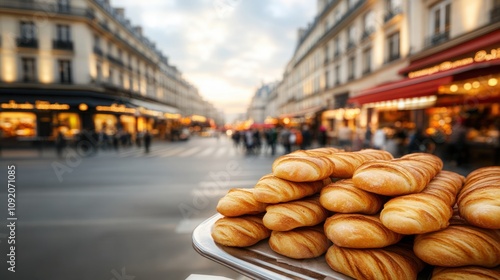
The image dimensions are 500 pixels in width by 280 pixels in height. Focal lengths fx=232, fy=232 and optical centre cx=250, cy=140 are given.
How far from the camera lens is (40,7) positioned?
18688 mm

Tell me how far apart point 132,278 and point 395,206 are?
9.44 ft

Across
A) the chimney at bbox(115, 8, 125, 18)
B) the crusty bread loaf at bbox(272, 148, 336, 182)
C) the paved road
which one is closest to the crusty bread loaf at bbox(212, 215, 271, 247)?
the crusty bread loaf at bbox(272, 148, 336, 182)

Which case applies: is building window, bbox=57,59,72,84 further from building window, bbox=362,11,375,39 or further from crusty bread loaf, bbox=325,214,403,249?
crusty bread loaf, bbox=325,214,403,249

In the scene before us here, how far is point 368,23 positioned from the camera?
59.2 ft

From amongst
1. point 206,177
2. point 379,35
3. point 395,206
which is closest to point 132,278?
point 395,206

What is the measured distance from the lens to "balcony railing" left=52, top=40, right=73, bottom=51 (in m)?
20.0

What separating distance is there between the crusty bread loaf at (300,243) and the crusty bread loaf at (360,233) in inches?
5.1

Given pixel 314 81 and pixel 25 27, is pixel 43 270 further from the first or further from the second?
pixel 314 81

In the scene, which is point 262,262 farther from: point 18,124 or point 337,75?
point 337,75

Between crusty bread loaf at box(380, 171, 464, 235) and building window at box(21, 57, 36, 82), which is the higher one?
Result: building window at box(21, 57, 36, 82)

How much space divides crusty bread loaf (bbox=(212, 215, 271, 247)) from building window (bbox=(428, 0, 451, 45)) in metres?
14.4

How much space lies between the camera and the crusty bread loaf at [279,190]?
1233mm

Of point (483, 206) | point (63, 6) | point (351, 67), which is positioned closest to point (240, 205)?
point (483, 206)

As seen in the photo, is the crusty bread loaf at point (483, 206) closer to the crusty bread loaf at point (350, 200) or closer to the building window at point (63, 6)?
the crusty bread loaf at point (350, 200)
